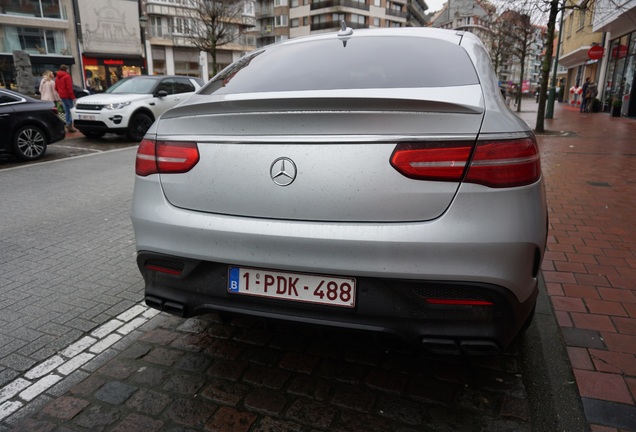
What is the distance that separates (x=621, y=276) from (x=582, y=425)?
2017 millimetres

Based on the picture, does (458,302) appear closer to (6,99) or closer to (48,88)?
(6,99)

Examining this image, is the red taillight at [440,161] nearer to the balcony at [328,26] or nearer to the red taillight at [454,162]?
the red taillight at [454,162]

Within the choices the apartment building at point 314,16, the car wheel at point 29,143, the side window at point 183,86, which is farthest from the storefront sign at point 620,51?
the apartment building at point 314,16

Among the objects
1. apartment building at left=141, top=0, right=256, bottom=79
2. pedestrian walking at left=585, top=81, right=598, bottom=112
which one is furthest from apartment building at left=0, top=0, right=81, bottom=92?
pedestrian walking at left=585, top=81, right=598, bottom=112

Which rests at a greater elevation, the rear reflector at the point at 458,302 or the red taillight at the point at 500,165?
the red taillight at the point at 500,165

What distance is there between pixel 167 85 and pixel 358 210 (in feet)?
42.8

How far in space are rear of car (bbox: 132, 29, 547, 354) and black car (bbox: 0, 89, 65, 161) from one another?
866 centimetres

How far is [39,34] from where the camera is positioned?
126ft

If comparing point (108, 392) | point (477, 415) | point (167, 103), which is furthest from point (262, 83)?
point (167, 103)

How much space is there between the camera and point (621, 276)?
3.66 m

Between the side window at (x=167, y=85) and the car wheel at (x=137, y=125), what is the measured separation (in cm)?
105

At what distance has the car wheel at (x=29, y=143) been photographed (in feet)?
30.9

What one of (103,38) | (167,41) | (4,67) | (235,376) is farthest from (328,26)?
(235,376)

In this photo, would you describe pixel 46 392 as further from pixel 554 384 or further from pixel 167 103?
pixel 167 103
